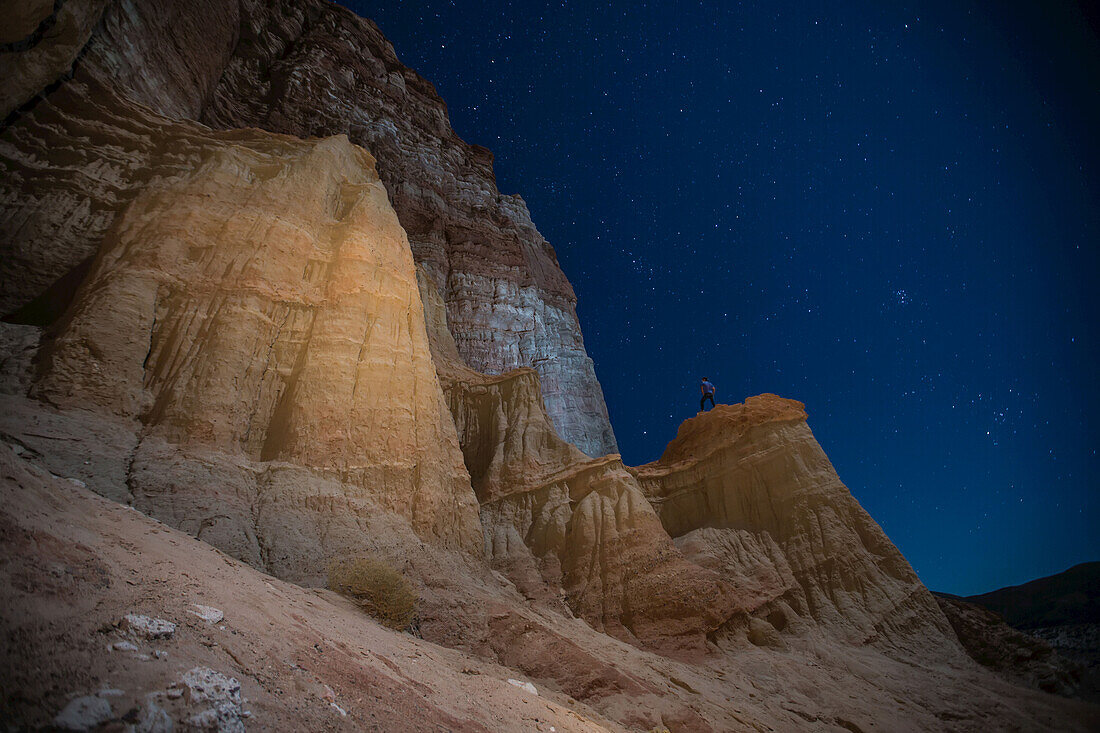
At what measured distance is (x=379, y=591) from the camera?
374 inches

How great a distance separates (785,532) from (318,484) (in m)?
20.0

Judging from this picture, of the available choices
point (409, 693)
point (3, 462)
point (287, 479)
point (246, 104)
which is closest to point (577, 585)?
point (287, 479)

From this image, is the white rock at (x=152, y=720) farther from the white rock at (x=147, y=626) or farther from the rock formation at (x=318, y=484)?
the white rock at (x=147, y=626)

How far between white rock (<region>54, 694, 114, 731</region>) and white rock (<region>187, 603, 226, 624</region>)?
1.67m

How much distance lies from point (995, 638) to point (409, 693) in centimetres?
2268

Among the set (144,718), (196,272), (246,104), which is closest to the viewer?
(144,718)

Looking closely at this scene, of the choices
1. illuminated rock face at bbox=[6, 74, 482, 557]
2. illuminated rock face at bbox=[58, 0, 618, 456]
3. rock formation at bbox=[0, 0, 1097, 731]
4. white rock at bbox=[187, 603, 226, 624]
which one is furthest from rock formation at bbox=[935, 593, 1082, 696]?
illuminated rock face at bbox=[58, 0, 618, 456]

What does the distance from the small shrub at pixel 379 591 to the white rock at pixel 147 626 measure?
20.3 feet

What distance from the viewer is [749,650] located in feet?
54.6

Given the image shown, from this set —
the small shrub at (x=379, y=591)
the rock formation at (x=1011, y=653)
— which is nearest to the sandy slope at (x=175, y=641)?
the small shrub at (x=379, y=591)

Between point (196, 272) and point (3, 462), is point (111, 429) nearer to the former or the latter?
point (196, 272)

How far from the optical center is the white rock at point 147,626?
11.0ft

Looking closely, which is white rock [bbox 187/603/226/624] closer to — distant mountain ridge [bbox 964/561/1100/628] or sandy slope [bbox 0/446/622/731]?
sandy slope [bbox 0/446/622/731]

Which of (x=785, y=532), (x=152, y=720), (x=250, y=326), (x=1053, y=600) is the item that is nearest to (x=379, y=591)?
(x=152, y=720)
